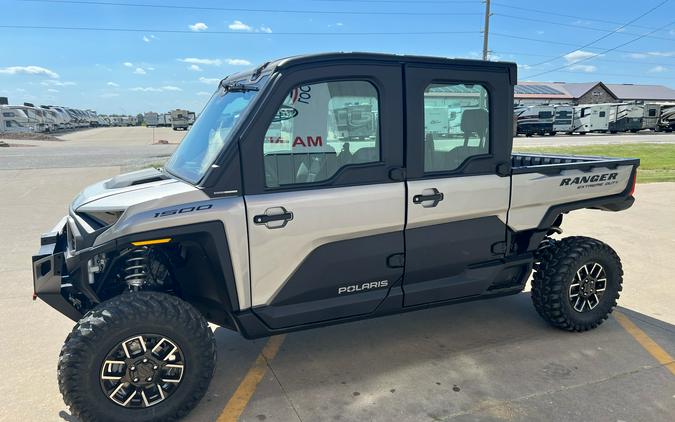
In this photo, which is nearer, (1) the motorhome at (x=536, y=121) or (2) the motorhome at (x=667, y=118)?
(1) the motorhome at (x=536, y=121)

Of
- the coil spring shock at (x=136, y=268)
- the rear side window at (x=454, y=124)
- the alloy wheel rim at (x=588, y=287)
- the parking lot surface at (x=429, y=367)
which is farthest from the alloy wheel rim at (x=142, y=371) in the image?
the alloy wheel rim at (x=588, y=287)

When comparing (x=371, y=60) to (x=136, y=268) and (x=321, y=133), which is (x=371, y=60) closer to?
(x=321, y=133)

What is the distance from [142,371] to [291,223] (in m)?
1.22

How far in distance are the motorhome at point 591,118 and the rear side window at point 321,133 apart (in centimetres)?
3995

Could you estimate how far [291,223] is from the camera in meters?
2.99

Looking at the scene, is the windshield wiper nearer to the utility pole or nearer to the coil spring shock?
the coil spring shock

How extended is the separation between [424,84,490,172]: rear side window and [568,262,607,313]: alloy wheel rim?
→ 4.70ft

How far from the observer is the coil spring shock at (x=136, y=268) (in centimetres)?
314

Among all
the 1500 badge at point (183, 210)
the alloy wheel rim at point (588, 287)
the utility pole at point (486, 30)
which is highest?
the utility pole at point (486, 30)

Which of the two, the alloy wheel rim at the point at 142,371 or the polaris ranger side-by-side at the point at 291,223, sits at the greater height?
the polaris ranger side-by-side at the point at 291,223

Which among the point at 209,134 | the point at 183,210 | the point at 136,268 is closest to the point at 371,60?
the point at 209,134

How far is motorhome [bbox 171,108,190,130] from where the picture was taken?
54.2 m

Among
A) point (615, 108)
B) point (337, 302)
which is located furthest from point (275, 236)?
point (615, 108)

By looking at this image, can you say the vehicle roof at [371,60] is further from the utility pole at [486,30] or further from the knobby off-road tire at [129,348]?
the utility pole at [486,30]
